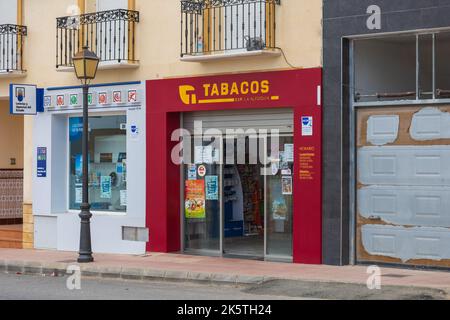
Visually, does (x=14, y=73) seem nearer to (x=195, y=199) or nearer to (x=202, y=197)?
(x=195, y=199)

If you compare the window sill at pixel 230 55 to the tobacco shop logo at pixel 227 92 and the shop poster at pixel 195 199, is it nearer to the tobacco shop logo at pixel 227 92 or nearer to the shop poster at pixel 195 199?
the tobacco shop logo at pixel 227 92

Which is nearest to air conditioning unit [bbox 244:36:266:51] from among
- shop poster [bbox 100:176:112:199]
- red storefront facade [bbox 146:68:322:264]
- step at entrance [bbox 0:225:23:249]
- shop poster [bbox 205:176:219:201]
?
red storefront facade [bbox 146:68:322:264]

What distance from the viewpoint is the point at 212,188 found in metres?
17.4

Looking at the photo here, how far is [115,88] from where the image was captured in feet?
60.1

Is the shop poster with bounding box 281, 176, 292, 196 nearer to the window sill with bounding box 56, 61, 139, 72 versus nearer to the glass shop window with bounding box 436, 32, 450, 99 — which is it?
the glass shop window with bounding box 436, 32, 450, 99

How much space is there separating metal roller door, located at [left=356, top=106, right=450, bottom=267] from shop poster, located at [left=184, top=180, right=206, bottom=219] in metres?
3.59

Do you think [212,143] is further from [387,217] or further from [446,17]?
[446,17]

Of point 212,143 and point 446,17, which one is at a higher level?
point 446,17

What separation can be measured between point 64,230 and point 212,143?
412cm

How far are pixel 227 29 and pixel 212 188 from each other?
10.4ft

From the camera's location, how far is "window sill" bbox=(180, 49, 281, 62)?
15812 millimetres
